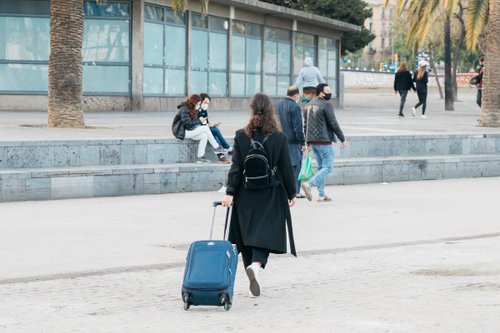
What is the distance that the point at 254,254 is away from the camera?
9242 mm

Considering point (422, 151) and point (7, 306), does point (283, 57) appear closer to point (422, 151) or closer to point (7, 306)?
point (422, 151)

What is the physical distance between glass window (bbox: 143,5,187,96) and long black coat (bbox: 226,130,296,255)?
24.6m

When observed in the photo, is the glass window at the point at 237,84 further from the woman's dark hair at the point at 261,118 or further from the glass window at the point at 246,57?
the woman's dark hair at the point at 261,118

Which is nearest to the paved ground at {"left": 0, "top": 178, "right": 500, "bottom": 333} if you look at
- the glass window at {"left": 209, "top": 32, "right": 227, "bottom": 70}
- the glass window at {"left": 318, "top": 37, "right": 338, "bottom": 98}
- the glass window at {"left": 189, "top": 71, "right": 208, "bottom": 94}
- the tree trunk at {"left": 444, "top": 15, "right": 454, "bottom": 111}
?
the glass window at {"left": 189, "top": 71, "right": 208, "bottom": 94}

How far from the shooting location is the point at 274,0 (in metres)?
53.9

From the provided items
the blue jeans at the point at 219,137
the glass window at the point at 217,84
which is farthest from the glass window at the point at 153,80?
the blue jeans at the point at 219,137

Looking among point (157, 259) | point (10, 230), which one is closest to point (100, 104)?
point (10, 230)

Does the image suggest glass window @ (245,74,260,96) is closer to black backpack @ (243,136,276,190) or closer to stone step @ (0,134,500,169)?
stone step @ (0,134,500,169)

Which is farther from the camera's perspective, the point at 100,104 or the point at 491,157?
the point at 100,104

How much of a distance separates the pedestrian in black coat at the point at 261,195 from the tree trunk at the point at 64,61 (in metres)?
12.5

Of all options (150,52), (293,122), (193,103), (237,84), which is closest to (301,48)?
(237,84)

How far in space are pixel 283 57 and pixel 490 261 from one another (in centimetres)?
3227

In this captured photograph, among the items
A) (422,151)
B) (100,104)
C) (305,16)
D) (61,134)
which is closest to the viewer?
(61,134)

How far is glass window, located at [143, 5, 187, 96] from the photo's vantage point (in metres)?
33.8
